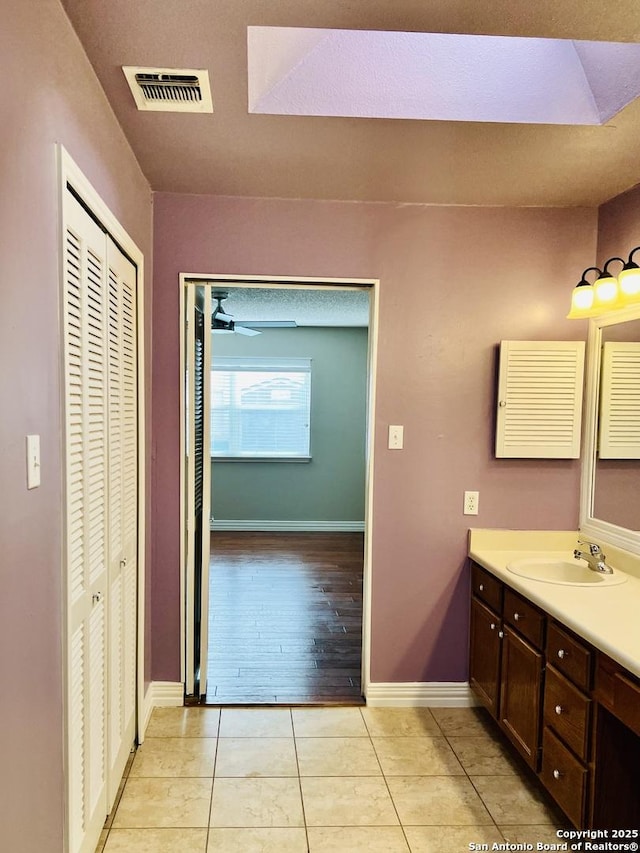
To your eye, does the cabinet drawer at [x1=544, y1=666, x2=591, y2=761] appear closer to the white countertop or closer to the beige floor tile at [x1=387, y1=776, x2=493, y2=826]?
the white countertop

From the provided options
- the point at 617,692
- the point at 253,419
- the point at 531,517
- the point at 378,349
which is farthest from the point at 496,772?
the point at 253,419

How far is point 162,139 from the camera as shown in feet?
6.76

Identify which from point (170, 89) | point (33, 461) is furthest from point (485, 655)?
point (170, 89)

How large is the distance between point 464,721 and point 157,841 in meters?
1.49

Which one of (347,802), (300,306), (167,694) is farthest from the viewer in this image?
(300,306)

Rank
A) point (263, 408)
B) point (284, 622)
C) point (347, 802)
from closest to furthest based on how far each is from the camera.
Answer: point (347, 802), point (284, 622), point (263, 408)

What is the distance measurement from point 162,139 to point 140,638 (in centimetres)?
203

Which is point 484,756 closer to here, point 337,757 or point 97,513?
point 337,757

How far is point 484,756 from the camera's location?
2406mm

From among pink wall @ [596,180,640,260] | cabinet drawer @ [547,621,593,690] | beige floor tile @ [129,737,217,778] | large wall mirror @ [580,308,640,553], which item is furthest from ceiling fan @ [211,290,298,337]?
cabinet drawer @ [547,621,593,690]

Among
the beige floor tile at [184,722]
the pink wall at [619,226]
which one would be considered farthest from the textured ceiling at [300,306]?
the beige floor tile at [184,722]

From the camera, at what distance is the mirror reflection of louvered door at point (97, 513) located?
1.52 m

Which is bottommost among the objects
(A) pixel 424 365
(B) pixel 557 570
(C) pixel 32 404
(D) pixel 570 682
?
(D) pixel 570 682

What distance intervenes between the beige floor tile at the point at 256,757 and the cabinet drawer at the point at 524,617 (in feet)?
3.54
